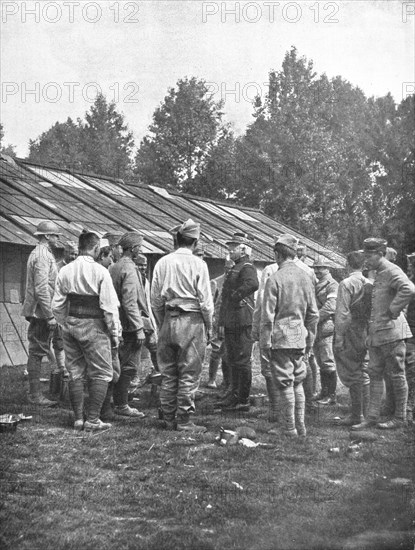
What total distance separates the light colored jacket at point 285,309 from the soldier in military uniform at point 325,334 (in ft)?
6.06

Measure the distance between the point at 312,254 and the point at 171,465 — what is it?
17.1 meters

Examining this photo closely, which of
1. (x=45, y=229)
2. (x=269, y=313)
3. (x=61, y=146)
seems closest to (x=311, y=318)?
(x=269, y=313)

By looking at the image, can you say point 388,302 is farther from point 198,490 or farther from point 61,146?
point 61,146

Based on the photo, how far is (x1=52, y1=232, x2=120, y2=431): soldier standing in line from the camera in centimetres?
632

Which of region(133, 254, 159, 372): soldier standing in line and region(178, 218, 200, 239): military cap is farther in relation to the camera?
region(133, 254, 159, 372): soldier standing in line

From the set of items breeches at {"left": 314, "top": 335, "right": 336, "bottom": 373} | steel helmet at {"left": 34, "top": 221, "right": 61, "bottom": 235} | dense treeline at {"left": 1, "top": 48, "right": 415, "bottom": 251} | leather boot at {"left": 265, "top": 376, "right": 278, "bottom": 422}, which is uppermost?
dense treeline at {"left": 1, "top": 48, "right": 415, "bottom": 251}

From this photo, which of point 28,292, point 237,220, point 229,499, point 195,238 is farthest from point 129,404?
point 237,220

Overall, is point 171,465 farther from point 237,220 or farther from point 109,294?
point 237,220

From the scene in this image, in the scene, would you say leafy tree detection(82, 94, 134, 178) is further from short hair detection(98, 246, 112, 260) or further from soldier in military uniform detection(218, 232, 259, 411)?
soldier in military uniform detection(218, 232, 259, 411)

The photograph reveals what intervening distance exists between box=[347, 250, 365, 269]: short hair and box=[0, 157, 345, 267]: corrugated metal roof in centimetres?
625

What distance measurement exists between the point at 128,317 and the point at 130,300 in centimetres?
19

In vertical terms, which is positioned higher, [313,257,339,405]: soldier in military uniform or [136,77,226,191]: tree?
[136,77,226,191]: tree

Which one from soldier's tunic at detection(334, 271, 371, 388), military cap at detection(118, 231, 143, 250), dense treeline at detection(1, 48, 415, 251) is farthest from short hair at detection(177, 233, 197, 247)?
dense treeline at detection(1, 48, 415, 251)

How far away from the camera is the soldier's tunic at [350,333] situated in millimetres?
6957
